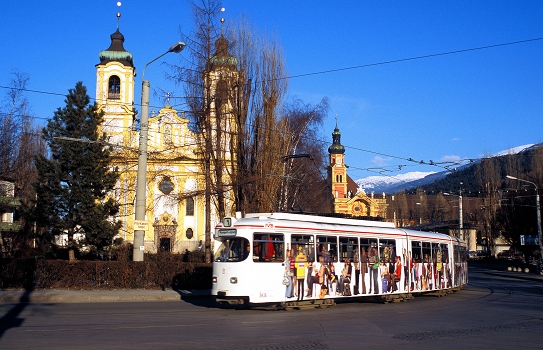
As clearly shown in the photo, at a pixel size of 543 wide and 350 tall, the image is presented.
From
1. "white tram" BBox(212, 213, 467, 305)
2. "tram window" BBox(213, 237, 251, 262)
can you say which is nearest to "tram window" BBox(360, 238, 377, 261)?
"white tram" BBox(212, 213, 467, 305)

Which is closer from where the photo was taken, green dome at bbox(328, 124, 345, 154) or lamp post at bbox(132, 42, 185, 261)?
lamp post at bbox(132, 42, 185, 261)

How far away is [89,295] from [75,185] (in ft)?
39.4

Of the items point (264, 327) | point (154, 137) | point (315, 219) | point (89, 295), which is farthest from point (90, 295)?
point (154, 137)

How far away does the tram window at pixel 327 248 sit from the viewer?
63.4 ft

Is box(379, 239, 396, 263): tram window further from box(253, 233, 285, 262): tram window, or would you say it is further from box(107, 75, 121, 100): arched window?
box(107, 75, 121, 100): arched window

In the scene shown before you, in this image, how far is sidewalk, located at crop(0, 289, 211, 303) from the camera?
20109mm

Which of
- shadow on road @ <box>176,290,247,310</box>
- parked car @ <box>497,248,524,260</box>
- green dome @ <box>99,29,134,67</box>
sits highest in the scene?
green dome @ <box>99,29,134,67</box>

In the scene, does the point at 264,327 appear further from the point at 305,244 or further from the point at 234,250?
the point at 305,244

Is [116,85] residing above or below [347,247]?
above

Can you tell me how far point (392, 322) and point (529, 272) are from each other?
4095 cm

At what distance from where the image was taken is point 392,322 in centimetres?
1522

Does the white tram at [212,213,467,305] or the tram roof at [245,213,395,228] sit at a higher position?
the tram roof at [245,213,395,228]

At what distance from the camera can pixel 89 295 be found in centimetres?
2150

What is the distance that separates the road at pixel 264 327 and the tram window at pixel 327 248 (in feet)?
5.59
